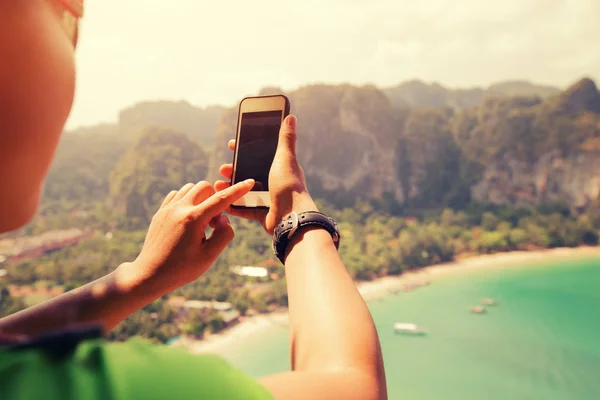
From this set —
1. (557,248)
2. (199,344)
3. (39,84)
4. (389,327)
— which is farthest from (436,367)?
(39,84)

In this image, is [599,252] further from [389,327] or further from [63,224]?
[63,224]

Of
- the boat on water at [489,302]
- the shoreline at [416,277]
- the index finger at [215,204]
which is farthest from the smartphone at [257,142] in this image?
the boat on water at [489,302]

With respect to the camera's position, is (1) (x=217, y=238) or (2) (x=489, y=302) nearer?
(1) (x=217, y=238)

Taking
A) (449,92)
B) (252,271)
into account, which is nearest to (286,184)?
(252,271)

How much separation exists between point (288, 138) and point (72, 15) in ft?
0.77

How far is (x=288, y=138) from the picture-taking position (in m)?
0.44

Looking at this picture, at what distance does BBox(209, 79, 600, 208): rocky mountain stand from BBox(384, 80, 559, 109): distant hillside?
50.1ft

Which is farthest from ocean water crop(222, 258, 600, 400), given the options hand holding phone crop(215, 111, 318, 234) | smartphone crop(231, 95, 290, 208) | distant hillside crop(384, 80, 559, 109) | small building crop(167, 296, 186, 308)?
distant hillside crop(384, 80, 559, 109)

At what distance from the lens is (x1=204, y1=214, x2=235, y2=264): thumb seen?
41 centimetres

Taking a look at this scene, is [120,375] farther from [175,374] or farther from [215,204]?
[215,204]

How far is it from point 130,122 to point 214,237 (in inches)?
1169

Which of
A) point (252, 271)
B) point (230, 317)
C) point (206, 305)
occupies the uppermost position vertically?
point (252, 271)

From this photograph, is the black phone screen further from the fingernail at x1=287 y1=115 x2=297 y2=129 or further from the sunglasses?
the sunglasses

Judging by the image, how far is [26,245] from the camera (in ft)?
41.3
